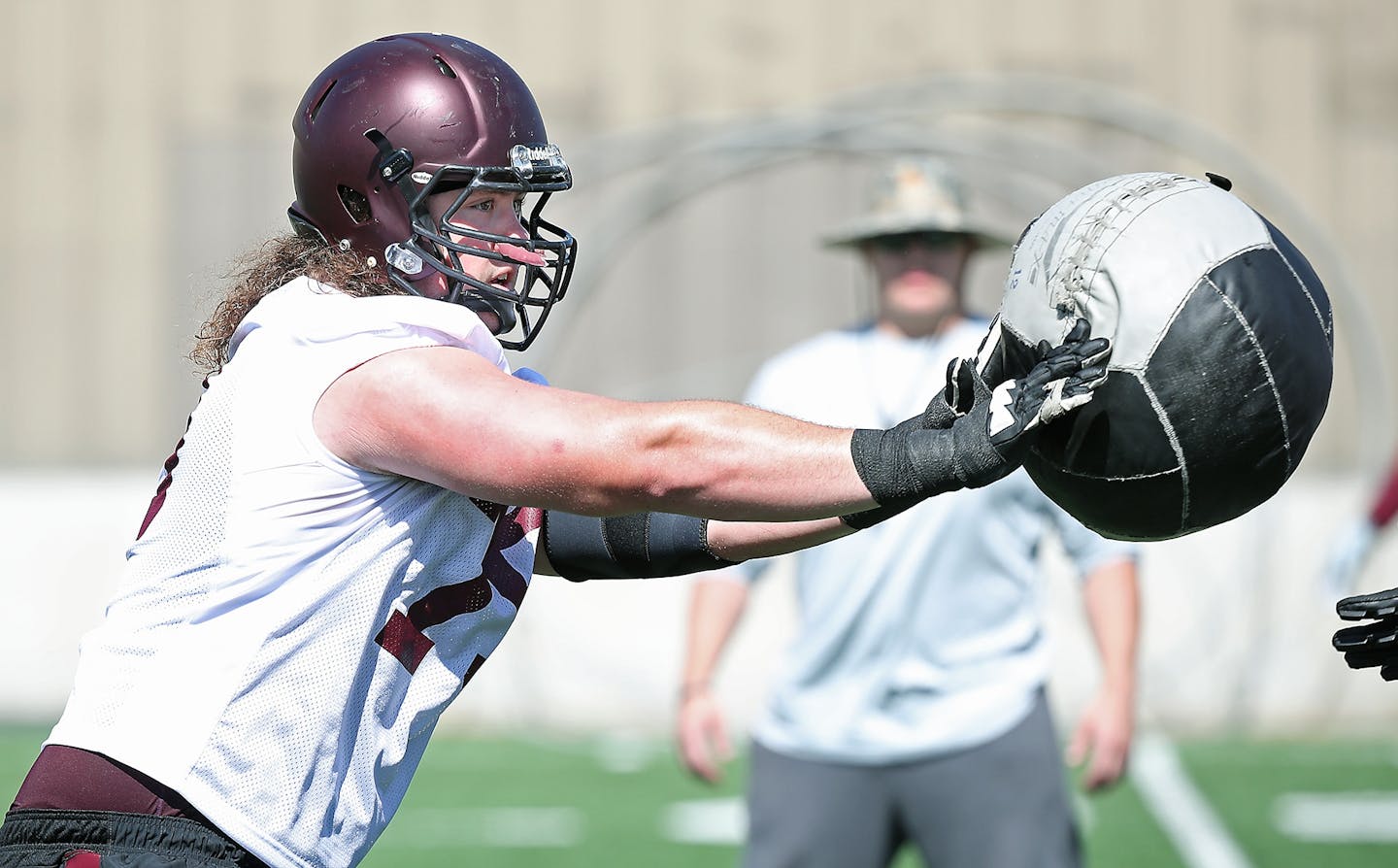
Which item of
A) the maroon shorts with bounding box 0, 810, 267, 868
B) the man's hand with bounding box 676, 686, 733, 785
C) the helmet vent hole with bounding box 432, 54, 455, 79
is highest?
the helmet vent hole with bounding box 432, 54, 455, 79

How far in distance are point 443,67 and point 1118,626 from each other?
2.43 m

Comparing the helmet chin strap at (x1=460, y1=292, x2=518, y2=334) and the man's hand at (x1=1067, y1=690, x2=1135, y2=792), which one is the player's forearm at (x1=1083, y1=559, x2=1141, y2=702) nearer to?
the man's hand at (x1=1067, y1=690, x2=1135, y2=792)

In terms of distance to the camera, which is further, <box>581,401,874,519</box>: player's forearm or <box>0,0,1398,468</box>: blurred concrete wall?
<box>0,0,1398,468</box>: blurred concrete wall

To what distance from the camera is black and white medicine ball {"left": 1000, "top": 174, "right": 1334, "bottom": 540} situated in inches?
81.6

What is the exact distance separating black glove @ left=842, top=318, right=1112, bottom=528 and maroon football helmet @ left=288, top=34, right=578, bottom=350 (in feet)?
1.96

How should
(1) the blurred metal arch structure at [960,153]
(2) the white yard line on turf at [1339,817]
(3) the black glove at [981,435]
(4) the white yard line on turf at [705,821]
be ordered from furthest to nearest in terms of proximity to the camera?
(1) the blurred metal arch structure at [960,153], (4) the white yard line on turf at [705,821], (2) the white yard line on turf at [1339,817], (3) the black glove at [981,435]

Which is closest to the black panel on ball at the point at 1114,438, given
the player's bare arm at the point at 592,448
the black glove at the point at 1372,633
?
the player's bare arm at the point at 592,448

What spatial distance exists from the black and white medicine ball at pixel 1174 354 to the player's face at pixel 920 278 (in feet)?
6.50

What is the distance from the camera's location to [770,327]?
32.5 ft

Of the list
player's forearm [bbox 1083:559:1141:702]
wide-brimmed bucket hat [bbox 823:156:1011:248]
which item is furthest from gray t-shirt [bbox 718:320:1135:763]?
wide-brimmed bucket hat [bbox 823:156:1011:248]

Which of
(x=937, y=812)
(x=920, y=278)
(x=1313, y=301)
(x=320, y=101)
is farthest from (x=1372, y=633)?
(x=920, y=278)

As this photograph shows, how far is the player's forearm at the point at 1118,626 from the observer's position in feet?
13.4

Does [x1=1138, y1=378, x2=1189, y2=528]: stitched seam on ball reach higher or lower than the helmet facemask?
lower

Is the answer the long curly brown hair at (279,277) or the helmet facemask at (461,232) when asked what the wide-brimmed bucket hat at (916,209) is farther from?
the long curly brown hair at (279,277)
